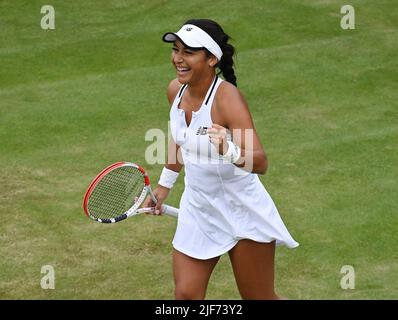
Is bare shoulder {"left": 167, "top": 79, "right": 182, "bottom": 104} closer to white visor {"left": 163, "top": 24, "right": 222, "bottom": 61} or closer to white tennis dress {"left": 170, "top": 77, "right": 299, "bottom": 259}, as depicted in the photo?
white tennis dress {"left": 170, "top": 77, "right": 299, "bottom": 259}

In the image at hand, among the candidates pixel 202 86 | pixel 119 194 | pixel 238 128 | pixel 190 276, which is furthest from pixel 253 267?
pixel 202 86

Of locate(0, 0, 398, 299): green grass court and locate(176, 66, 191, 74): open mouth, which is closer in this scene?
locate(176, 66, 191, 74): open mouth

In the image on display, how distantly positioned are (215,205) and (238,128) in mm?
625

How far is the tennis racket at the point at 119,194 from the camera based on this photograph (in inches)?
278

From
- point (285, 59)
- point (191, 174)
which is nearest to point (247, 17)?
point (285, 59)

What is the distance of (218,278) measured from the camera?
8.60 m

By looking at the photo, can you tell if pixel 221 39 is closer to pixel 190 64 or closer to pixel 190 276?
pixel 190 64

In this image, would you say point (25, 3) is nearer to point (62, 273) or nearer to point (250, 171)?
point (62, 273)

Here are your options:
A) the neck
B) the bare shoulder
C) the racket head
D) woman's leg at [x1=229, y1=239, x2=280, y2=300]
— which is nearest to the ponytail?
the neck

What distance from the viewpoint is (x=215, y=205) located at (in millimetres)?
6766

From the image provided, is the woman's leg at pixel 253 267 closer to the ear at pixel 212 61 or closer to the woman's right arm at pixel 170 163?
the woman's right arm at pixel 170 163

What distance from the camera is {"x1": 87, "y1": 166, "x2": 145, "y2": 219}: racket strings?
23.2 ft

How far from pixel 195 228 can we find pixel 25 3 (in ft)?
36.0

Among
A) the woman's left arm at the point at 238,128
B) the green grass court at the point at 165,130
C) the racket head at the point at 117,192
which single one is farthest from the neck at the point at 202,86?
the green grass court at the point at 165,130
